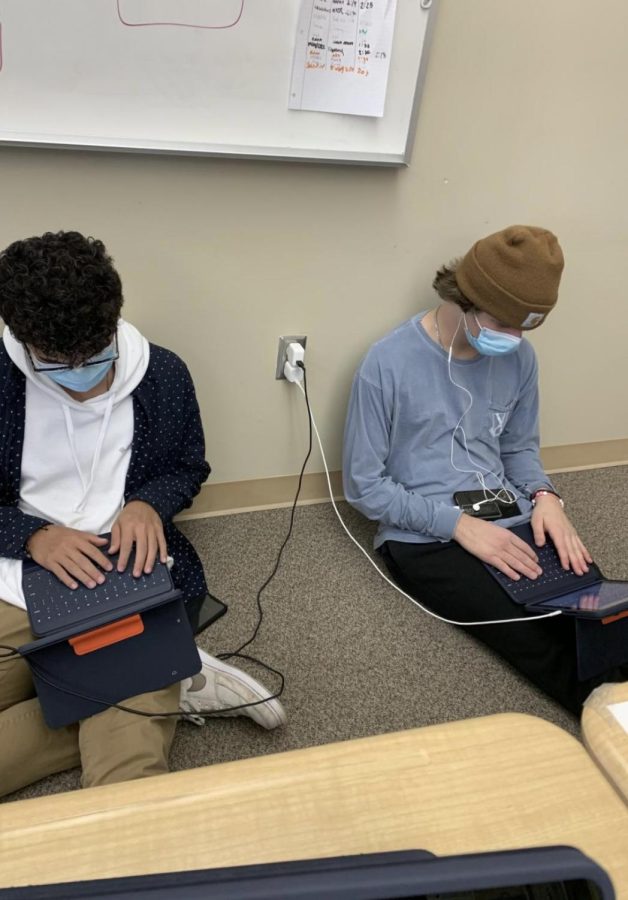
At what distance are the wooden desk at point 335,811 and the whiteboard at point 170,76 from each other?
1036 millimetres

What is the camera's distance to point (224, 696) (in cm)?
119

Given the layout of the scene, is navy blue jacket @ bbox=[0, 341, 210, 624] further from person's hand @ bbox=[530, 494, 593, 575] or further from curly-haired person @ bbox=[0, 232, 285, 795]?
person's hand @ bbox=[530, 494, 593, 575]

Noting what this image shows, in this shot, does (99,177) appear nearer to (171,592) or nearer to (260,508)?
(171,592)

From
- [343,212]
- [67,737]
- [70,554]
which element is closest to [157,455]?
[70,554]

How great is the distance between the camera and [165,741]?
1.04 meters

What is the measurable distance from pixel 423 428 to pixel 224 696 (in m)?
0.69

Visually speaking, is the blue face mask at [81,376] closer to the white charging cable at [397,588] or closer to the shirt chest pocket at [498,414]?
the white charging cable at [397,588]

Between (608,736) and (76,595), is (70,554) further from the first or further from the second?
(608,736)

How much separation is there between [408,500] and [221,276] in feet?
2.05

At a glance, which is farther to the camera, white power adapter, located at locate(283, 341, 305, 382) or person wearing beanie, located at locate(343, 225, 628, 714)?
white power adapter, located at locate(283, 341, 305, 382)

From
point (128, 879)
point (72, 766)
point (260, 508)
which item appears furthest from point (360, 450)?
point (128, 879)

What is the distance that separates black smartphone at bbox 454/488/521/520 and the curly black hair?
0.84m

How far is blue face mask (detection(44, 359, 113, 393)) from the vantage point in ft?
3.34

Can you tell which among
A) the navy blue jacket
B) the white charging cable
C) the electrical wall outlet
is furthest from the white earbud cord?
the navy blue jacket
